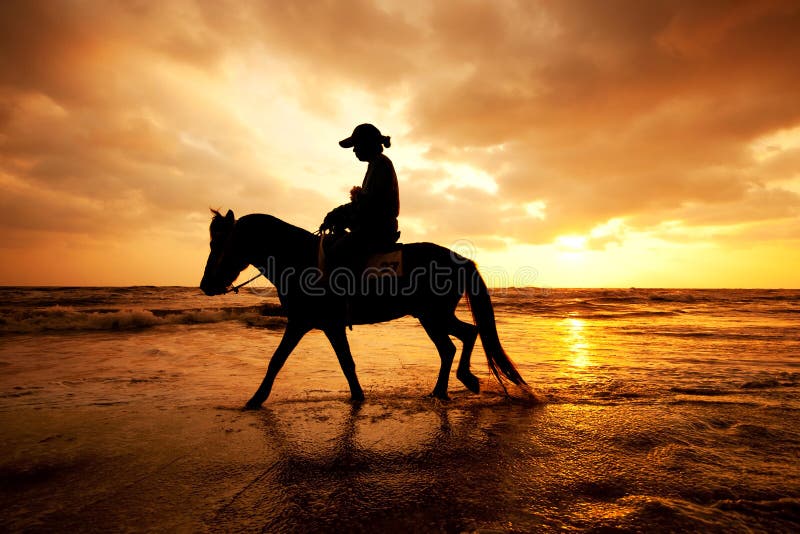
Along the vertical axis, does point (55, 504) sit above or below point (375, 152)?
below

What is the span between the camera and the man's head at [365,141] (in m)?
4.70

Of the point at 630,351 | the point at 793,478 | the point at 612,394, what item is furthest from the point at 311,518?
the point at 630,351

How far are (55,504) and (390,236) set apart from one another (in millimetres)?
3683

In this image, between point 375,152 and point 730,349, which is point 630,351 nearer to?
point 730,349

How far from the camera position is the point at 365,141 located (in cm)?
470

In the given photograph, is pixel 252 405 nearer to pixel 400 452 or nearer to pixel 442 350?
pixel 400 452

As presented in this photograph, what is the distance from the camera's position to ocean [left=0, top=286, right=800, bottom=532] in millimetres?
1860

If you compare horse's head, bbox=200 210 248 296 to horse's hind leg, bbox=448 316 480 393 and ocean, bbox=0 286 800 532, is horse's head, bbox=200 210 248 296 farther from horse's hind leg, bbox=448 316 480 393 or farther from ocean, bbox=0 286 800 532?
horse's hind leg, bbox=448 316 480 393

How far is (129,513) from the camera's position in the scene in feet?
6.26

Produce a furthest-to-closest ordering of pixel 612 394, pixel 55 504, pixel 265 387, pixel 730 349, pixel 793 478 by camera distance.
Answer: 1. pixel 730 349
2. pixel 612 394
3. pixel 265 387
4. pixel 793 478
5. pixel 55 504

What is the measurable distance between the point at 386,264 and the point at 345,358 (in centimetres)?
125

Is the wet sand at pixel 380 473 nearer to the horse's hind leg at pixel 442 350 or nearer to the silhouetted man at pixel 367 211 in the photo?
the horse's hind leg at pixel 442 350

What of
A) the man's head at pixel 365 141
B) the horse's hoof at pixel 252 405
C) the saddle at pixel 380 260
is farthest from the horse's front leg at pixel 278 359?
the man's head at pixel 365 141

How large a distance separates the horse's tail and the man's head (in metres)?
1.96
